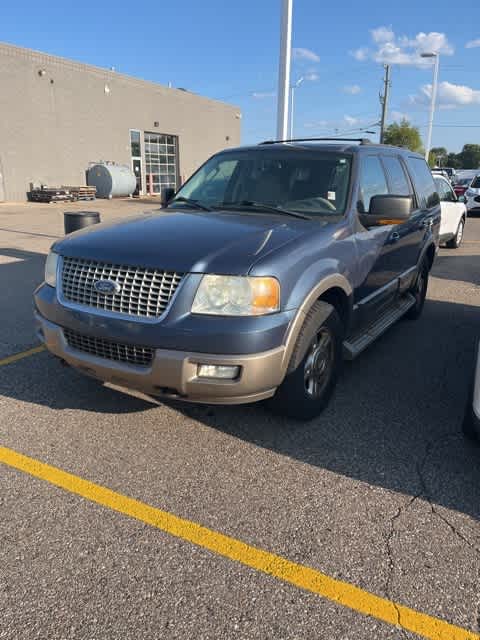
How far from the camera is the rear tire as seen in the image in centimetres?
609

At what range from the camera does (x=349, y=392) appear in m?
4.20

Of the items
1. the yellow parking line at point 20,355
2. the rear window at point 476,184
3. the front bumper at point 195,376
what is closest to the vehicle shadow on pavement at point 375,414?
the yellow parking line at point 20,355

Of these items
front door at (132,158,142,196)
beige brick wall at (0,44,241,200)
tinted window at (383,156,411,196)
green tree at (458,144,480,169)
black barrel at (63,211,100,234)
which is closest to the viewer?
tinted window at (383,156,411,196)

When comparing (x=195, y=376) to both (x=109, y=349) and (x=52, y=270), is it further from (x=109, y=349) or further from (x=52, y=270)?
(x=52, y=270)

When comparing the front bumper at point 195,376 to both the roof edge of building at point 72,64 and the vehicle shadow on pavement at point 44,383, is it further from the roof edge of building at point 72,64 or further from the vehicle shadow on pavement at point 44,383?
the roof edge of building at point 72,64

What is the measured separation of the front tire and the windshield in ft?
2.99

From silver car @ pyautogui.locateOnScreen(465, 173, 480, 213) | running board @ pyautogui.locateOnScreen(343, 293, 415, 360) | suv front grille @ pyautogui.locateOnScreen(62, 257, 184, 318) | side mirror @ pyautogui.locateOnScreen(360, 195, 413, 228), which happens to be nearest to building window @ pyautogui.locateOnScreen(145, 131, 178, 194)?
silver car @ pyautogui.locateOnScreen(465, 173, 480, 213)

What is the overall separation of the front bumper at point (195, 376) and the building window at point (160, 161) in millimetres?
31731

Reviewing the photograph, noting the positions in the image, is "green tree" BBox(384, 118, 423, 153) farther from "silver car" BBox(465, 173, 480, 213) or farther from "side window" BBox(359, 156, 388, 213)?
"side window" BBox(359, 156, 388, 213)

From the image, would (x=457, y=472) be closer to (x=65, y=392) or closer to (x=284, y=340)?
(x=284, y=340)

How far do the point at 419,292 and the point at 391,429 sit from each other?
10.2 ft

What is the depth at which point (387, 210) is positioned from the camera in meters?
3.90

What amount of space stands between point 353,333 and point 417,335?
1.90 metres

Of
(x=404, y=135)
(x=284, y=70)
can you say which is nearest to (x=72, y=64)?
(x=284, y=70)
